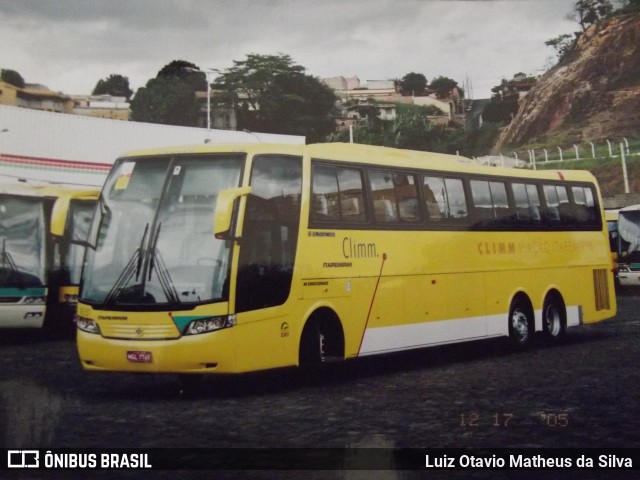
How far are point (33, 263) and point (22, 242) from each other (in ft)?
1.46

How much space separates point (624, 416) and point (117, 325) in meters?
5.19

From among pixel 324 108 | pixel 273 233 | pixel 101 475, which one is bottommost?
pixel 101 475

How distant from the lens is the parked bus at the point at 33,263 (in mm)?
18375

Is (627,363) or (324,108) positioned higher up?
(324,108)

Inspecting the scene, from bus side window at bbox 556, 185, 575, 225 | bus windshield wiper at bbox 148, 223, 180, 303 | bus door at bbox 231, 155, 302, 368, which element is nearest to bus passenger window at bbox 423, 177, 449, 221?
bus door at bbox 231, 155, 302, 368

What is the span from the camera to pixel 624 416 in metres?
8.53

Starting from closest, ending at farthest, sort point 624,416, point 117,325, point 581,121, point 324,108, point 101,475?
1. point 101,475
2. point 624,416
3. point 117,325
4. point 324,108
5. point 581,121

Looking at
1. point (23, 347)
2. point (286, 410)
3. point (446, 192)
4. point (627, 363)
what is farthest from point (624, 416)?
point (23, 347)

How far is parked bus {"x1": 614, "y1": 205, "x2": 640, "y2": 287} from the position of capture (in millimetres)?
31859

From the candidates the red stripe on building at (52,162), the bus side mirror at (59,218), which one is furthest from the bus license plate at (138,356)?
the red stripe on building at (52,162)

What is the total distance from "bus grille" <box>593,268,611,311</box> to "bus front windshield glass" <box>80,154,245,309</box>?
9603 mm

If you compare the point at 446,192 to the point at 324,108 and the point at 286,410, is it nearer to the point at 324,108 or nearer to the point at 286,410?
the point at 286,410

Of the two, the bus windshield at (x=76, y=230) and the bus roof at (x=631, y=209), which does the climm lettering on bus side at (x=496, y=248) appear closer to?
the bus windshield at (x=76, y=230)

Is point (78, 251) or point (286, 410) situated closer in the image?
point (286, 410)
